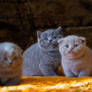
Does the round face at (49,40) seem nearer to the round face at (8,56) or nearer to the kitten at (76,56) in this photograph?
the kitten at (76,56)

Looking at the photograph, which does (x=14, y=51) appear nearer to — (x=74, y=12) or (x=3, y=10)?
(x=3, y=10)

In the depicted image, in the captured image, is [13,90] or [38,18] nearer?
[13,90]

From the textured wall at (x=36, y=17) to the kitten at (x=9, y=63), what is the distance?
122 inches

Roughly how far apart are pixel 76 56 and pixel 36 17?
2562 mm

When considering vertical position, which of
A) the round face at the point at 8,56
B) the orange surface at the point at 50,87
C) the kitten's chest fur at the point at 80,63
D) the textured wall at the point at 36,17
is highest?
the textured wall at the point at 36,17

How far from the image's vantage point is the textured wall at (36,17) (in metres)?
6.05

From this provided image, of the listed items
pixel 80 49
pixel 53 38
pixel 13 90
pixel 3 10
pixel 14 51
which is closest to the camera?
pixel 13 90

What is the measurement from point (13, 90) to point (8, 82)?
64 cm

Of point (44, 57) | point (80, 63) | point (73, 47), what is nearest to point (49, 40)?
point (44, 57)

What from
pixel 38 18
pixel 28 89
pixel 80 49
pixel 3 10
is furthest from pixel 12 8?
pixel 28 89

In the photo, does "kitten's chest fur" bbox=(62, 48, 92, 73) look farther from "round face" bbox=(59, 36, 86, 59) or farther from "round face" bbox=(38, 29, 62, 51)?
"round face" bbox=(38, 29, 62, 51)

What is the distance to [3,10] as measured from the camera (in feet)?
19.7

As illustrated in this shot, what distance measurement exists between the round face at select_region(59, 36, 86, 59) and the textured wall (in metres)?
2.24

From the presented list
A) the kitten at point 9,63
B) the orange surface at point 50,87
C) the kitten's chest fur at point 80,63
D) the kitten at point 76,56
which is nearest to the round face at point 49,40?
the kitten at point 76,56
